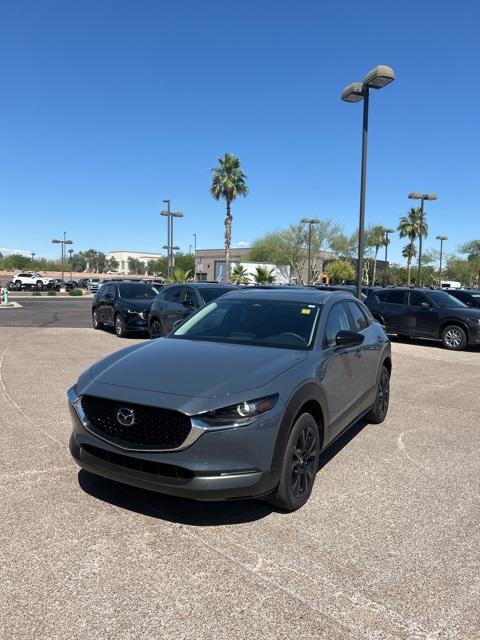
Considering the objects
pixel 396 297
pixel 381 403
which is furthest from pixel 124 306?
pixel 381 403

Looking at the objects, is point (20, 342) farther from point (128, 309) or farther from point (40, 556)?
point (40, 556)

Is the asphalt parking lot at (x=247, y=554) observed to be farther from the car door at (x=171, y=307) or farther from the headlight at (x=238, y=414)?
the car door at (x=171, y=307)

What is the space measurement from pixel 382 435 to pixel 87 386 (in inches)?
137

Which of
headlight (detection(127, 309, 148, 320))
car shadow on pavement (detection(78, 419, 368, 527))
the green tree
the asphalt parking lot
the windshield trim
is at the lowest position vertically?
the asphalt parking lot

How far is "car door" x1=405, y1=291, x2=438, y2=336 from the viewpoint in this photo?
14.0 metres

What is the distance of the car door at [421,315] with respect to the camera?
553 inches

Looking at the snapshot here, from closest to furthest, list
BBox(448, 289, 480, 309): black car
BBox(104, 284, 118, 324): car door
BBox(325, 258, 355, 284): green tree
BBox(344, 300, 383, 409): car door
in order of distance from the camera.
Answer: BBox(344, 300, 383, 409): car door, BBox(104, 284, 118, 324): car door, BBox(448, 289, 480, 309): black car, BBox(325, 258, 355, 284): green tree

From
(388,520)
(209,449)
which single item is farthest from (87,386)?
(388,520)

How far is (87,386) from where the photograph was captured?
3.60 metres

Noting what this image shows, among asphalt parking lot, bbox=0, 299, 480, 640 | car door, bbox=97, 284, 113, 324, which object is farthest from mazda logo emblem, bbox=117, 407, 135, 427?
car door, bbox=97, 284, 113, 324

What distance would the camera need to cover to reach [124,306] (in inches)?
571

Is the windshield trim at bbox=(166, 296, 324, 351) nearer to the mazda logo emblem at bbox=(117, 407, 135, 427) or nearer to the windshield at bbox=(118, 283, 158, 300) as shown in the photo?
the mazda logo emblem at bbox=(117, 407, 135, 427)

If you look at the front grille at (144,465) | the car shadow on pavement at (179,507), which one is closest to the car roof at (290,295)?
the car shadow on pavement at (179,507)

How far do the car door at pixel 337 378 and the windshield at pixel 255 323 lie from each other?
21 cm
